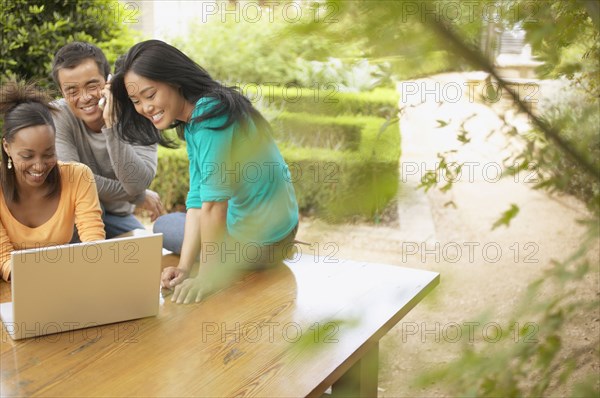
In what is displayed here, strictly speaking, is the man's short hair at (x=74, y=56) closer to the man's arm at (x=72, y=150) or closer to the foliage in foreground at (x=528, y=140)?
the man's arm at (x=72, y=150)

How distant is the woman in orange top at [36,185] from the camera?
2.50 m

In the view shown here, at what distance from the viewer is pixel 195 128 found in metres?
2.47

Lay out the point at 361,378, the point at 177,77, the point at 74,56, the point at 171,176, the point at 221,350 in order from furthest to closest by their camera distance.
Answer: the point at 171,176, the point at 74,56, the point at 177,77, the point at 361,378, the point at 221,350

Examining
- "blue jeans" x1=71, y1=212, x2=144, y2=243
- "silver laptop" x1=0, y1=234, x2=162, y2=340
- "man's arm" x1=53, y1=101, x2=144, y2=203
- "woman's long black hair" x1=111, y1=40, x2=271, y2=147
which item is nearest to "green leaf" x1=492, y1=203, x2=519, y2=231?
"silver laptop" x1=0, y1=234, x2=162, y2=340

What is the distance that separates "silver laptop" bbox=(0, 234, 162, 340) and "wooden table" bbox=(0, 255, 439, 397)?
0.04 meters

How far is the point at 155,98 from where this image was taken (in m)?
2.50

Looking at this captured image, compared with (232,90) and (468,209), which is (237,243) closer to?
(232,90)

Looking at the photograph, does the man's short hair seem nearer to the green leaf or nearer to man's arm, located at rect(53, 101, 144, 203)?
man's arm, located at rect(53, 101, 144, 203)

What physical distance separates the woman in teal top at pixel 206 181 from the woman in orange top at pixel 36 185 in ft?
1.02

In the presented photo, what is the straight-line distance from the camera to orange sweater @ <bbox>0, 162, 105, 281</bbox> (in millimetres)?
2543

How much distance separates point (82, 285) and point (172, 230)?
848mm
